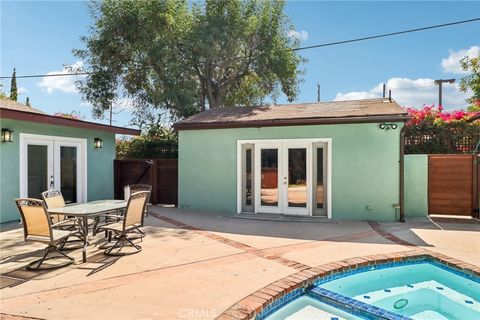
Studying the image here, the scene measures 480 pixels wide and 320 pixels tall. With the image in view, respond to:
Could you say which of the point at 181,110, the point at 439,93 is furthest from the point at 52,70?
the point at 439,93

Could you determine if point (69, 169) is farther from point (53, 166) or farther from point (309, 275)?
point (309, 275)

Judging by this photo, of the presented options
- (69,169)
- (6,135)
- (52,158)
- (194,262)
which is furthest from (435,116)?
(6,135)

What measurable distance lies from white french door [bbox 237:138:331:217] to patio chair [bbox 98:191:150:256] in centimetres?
516

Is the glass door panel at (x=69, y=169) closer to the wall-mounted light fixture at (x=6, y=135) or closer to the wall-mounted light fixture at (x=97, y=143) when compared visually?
the wall-mounted light fixture at (x=97, y=143)

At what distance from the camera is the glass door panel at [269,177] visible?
1166 centimetres

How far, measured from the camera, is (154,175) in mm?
14609

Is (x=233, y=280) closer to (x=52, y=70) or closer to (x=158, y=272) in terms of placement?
(x=158, y=272)

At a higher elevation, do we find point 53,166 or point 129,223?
point 53,166

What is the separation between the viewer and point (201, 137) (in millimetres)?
12805

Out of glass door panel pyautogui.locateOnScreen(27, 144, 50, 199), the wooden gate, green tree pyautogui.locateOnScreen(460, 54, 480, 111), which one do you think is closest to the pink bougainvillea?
the wooden gate

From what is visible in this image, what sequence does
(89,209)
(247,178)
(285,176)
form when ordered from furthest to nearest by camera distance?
(247,178) < (285,176) < (89,209)

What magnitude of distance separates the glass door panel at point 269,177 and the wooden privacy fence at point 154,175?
4.48 m

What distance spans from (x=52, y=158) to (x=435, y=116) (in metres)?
15.2

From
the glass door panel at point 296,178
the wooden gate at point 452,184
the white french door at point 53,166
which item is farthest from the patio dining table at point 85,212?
the wooden gate at point 452,184
